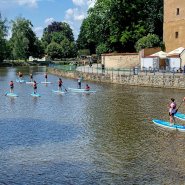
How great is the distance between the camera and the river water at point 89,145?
14.9 m

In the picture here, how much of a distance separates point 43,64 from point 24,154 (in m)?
114

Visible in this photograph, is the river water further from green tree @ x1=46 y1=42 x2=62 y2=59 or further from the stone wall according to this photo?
green tree @ x1=46 y1=42 x2=62 y2=59

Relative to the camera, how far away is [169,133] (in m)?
22.1

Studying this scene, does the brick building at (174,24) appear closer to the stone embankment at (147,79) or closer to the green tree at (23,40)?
the stone embankment at (147,79)

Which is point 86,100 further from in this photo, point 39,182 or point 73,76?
point 73,76

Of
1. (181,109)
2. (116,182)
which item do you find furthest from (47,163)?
(181,109)

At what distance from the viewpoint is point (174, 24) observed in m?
63.2

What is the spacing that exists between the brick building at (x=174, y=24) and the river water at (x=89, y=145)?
102ft

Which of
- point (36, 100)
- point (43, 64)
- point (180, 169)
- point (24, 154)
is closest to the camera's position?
point (180, 169)

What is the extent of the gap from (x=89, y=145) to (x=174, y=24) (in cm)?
4763

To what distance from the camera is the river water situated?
48.9 ft

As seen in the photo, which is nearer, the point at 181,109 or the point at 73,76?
the point at 181,109

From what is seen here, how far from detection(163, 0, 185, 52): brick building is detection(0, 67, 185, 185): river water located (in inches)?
1230

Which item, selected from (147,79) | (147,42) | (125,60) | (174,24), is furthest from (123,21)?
(147,79)
